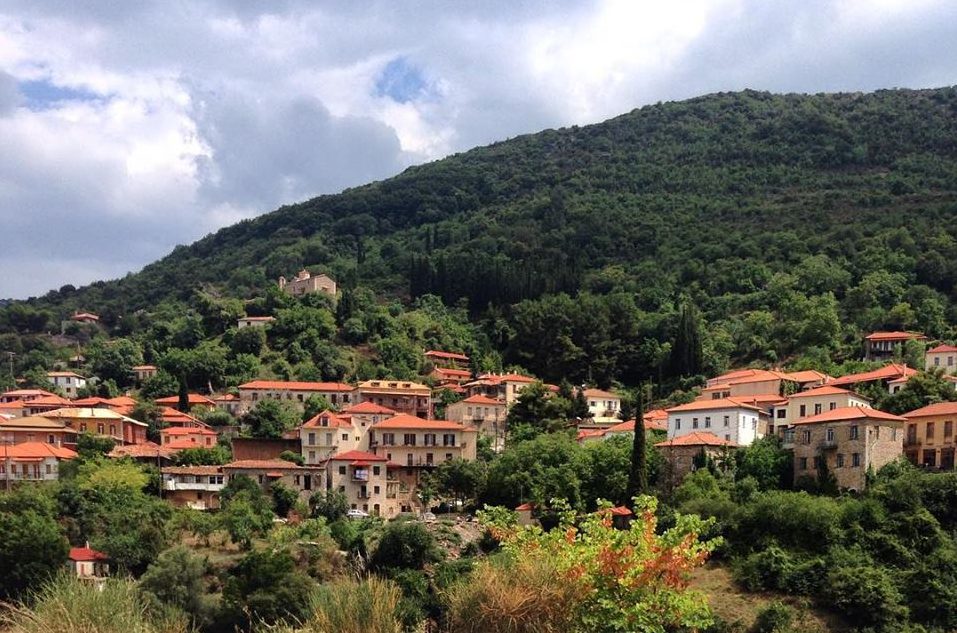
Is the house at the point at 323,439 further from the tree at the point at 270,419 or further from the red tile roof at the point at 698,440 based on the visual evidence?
the red tile roof at the point at 698,440

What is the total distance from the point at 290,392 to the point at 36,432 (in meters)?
17.4

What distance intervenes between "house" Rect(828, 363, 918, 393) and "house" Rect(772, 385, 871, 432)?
322 centimetres

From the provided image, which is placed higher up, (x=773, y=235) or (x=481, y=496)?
(x=773, y=235)

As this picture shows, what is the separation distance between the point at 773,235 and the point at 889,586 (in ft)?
239

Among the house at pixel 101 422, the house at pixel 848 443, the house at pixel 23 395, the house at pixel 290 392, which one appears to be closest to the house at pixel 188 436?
the house at pixel 101 422

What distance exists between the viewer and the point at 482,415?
247 feet

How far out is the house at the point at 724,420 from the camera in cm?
5900

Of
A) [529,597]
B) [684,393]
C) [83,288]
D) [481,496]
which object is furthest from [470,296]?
[529,597]

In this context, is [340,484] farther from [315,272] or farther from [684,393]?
[315,272]

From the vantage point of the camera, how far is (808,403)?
58.5m

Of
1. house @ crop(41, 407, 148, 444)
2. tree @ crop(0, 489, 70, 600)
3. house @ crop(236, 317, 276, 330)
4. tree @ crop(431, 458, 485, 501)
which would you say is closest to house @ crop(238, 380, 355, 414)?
house @ crop(41, 407, 148, 444)

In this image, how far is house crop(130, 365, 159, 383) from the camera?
89.2m

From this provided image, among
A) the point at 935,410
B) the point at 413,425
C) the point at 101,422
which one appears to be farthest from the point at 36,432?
the point at 935,410

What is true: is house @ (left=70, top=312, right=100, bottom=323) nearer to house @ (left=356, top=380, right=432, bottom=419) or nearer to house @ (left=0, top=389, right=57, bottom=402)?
house @ (left=0, top=389, right=57, bottom=402)
